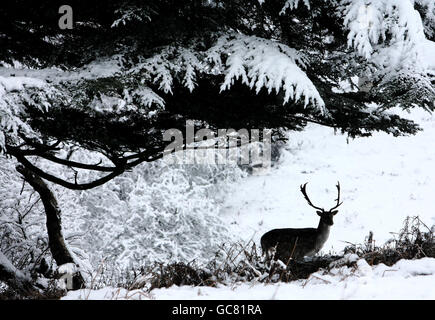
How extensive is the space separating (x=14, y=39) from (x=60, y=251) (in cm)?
311

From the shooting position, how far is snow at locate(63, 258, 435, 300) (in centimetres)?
193

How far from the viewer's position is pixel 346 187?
16469 mm

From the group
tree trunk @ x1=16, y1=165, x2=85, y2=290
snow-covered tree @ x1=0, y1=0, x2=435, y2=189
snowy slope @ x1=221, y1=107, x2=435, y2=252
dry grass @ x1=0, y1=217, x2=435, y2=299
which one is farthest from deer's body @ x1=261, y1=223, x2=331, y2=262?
snowy slope @ x1=221, y1=107, x2=435, y2=252

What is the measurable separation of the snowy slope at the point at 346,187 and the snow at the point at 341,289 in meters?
9.24

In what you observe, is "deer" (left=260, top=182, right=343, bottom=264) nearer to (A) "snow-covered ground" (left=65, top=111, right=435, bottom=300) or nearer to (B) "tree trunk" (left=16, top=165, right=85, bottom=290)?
(B) "tree trunk" (left=16, top=165, right=85, bottom=290)

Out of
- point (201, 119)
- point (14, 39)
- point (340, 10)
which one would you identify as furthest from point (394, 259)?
point (14, 39)

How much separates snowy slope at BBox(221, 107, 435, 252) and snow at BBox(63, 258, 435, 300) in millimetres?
9236

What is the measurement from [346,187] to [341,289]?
49.7ft

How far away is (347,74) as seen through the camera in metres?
3.46

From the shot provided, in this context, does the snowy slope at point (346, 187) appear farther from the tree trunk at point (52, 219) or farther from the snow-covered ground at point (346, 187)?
the tree trunk at point (52, 219)

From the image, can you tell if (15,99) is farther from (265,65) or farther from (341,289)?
(341,289)

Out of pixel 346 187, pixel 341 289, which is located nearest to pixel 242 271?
pixel 341 289

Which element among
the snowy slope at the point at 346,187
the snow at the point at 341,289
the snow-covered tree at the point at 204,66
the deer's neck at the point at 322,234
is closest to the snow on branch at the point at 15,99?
the snow-covered tree at the point at 204,66
